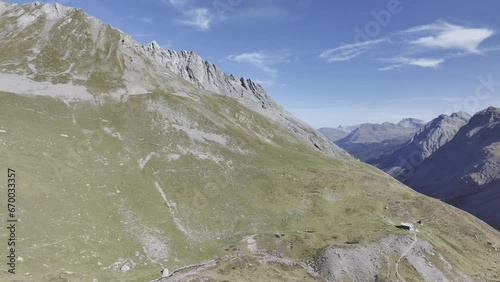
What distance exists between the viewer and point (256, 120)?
6545 inches

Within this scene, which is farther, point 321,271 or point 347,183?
point 347,183

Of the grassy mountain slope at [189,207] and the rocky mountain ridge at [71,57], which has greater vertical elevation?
the rocky mountain ridge at [71,57]

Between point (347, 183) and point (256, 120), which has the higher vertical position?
point (256, 120)

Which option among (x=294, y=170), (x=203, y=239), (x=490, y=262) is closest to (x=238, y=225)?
(x=203, y=239)

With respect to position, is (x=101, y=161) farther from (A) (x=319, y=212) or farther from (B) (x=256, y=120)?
(B) (x=256, y=120)

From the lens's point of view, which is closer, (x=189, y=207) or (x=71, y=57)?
(x=189, y=207)

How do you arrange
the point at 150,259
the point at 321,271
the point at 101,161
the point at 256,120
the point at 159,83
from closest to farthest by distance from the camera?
the point at 150,259
the point at 321,271
the point at 101,161
the point at 159,83
the point at 256,120

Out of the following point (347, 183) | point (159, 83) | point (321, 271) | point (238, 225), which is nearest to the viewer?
point (321, 271)

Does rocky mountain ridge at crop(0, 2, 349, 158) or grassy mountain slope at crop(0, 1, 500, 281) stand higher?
rocky mountain ridge at crop(0, 2, 349, 158)

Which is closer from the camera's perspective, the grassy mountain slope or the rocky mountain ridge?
the grassy mountain slope

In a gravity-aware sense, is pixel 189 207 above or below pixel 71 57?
below

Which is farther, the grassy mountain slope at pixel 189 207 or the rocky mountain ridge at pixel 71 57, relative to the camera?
the rocky mountain ridge at pixel 71 57

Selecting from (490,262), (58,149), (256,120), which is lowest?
(490,262)

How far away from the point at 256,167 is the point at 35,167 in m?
52.3
